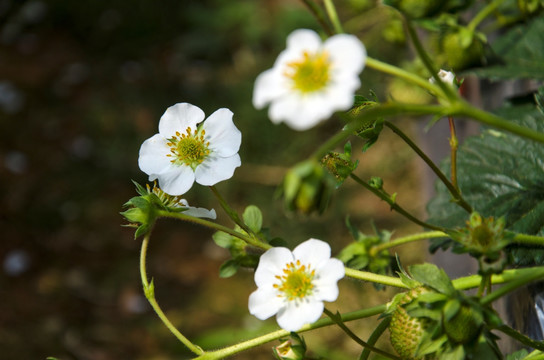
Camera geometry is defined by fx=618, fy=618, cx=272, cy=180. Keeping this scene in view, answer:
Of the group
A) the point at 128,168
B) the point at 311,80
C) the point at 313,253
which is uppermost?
the point at 128,168

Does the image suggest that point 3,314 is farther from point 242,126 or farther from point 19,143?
point 242,126

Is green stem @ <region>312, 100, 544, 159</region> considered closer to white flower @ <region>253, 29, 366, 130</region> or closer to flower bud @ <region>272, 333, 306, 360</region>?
white flower @ <region>253, 29, 366, 130</region>

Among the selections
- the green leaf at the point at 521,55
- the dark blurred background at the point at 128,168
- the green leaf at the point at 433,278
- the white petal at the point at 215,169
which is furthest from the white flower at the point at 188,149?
the dark blurred background at the point at 128,168

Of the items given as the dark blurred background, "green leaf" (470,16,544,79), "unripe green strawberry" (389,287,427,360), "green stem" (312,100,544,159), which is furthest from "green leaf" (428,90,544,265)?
the dark blurred background

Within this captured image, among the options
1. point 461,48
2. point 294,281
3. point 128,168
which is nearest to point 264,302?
point 294,281

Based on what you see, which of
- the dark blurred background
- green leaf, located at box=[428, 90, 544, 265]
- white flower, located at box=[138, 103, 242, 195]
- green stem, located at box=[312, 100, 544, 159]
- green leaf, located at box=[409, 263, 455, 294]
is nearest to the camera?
green stem, located at box=[312, 100, 544, 159]

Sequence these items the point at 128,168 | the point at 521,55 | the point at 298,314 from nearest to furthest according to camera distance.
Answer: the point at 298,314 → the point at 521,55 → the point at 128,168

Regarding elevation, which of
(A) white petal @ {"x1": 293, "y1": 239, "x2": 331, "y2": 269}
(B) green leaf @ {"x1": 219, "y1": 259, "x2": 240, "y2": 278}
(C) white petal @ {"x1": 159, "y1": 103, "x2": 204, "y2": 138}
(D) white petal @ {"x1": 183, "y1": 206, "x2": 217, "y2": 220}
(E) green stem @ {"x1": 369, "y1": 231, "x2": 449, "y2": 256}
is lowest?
(E) green stem @ {"x1": 369, "y1": 231, "x2": 449, "y2": 256}

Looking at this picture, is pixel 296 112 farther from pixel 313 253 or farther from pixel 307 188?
pixel 313 253

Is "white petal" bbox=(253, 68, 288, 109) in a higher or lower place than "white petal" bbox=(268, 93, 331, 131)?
higher
